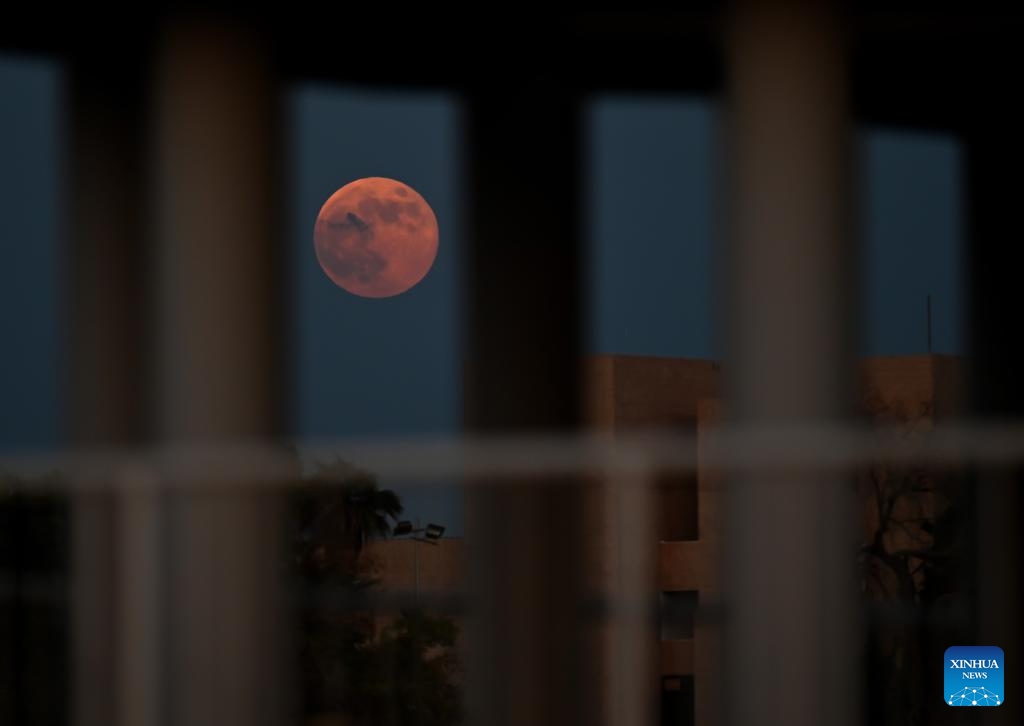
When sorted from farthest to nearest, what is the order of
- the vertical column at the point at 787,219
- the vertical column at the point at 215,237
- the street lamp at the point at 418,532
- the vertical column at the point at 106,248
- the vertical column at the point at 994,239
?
the vertical column at the point at 994,239 < the vertical column at the point at 106,248 < the vertical column at the point at 215,237 < the vertical column at the point at 787,219 < the street lamp at the point at 418,532

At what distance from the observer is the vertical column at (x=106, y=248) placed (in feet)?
31.1

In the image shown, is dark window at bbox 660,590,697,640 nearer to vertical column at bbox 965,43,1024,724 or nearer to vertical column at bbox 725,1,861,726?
vertical column at bbox 725,1,861,726

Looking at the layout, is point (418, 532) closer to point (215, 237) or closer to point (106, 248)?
point (215, 237)

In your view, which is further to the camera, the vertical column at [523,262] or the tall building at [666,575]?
the vertical column at [523,262]

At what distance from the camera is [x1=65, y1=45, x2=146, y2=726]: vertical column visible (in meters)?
9.48

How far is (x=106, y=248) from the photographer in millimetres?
9953

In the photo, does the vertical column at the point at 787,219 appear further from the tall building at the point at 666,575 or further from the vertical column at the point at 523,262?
the vertical column at the point at 523,262

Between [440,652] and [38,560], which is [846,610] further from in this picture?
[38,560]

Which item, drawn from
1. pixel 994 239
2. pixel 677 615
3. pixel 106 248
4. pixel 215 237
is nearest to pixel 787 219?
pixel 215 237

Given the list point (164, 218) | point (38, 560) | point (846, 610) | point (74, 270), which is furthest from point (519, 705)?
point (74, 270)

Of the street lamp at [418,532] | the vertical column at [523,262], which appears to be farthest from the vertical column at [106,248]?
the street lamp at [418,532]

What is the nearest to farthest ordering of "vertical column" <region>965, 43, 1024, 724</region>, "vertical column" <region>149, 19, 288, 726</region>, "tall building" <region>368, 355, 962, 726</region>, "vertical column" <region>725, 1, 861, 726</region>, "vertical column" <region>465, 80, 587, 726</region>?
"tall building" <region>368, 355, 962, 726</region>, "vertical column" <region>725, 1, 861, 726</region>, "vertical column" <region>149, 19, 288, 726</region>, "vertical column" <region>465, 80, 587, 726</region>, "vertical column" <region>965, 43, 1024, 724</region>

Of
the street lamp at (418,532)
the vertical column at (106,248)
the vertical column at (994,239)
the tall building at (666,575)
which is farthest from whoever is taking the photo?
the vertical column at (994,239)

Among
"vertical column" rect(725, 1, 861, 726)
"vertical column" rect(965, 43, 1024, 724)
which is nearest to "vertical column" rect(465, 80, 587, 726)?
"vertical column" rect(965, 43, 1024, 724)
